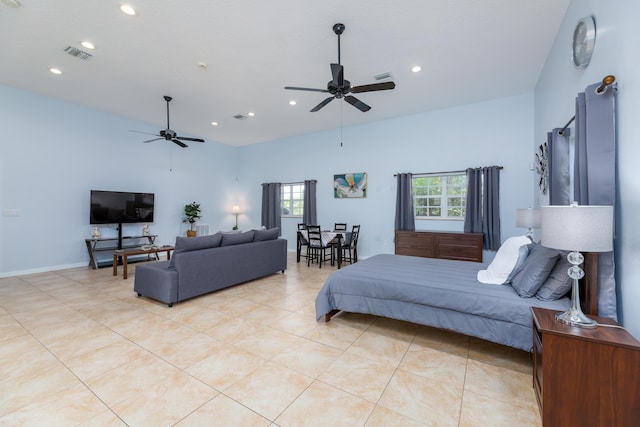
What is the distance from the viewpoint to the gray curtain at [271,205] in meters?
8.04

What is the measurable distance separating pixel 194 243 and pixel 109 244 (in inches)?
150

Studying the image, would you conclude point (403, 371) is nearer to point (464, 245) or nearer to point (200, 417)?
point (200, 417)

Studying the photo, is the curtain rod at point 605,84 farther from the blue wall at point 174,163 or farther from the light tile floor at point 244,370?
the blue wall at point 174,163

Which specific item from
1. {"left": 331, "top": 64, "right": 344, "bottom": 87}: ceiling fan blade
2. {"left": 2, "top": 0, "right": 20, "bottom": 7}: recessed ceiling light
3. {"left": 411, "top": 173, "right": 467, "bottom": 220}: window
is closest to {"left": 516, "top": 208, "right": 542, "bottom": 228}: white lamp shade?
{"left": 411, "top": 173, "right": 467, "bottom": 220}: window

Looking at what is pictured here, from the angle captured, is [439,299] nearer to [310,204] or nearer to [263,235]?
[263,235]

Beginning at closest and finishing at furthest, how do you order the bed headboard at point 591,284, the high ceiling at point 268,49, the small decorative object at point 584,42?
1. the bed headboard at point 591,284
2. the small decorative object at point 584,42
3. the high ceiling at point 268,49

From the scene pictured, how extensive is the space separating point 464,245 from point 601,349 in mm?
3997

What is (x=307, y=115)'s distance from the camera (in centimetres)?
605

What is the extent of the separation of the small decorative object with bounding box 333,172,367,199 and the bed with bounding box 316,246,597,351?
11.6ft

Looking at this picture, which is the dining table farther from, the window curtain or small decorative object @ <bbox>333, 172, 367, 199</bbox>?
the window curtain

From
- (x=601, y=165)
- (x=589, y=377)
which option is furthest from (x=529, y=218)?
(x=589, y=377)

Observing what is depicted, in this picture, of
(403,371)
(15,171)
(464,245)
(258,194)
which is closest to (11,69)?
(15,171)

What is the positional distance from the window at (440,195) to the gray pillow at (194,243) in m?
4.23

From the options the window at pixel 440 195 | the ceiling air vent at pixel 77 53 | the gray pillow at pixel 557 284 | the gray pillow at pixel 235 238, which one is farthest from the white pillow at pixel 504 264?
the ceiling air vent at pixel 77 53
